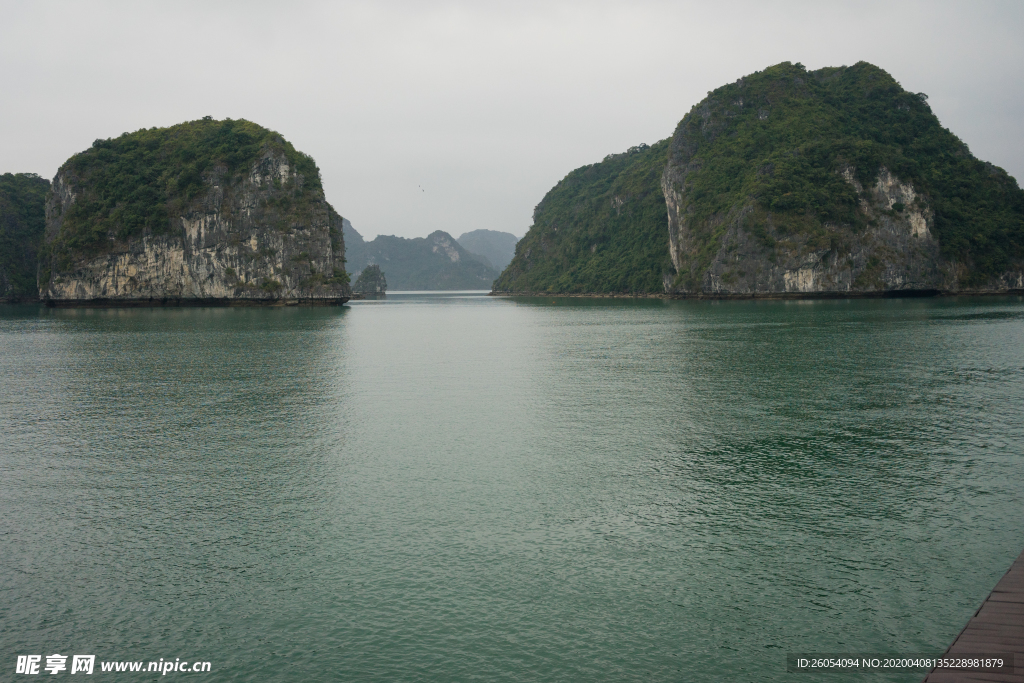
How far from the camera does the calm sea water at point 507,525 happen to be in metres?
8.10

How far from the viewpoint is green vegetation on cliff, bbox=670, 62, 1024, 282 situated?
420ft

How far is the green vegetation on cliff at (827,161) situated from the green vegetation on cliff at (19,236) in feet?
510

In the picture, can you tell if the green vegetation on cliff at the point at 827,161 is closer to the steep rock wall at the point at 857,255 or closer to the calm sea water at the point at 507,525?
the steep rock wall at the point at 857,255

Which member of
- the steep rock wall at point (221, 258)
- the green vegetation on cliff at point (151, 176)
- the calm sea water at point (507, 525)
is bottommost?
the calm sea water at point (507, 525)

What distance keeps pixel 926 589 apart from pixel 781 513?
3.12 m

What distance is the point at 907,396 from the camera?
23422mm

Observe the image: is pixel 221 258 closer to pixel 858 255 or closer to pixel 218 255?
pixel 218 255

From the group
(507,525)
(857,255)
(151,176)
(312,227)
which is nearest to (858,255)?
(857,255)

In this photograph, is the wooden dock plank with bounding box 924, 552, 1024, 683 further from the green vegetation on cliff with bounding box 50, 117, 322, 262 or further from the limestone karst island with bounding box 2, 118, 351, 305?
the green vegetation on cliff with bounding box 50, 117, 322, 262

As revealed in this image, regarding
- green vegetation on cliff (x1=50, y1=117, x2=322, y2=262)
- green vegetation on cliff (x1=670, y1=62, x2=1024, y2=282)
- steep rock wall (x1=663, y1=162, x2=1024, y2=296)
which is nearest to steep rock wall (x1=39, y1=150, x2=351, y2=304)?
green vegetation on cliff (x1=50, y1=117, x2=322, y2=262)

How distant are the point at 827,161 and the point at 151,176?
460ft

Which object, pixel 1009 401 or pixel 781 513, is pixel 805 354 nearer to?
pixel 1009 401

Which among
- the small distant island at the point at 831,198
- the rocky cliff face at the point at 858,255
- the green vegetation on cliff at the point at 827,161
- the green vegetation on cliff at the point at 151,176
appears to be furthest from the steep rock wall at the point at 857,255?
the green vegetation on cliff at the point at 151,176

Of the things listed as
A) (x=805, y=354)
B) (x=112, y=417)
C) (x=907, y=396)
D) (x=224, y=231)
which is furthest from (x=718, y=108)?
(x=112, y=417)
